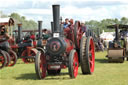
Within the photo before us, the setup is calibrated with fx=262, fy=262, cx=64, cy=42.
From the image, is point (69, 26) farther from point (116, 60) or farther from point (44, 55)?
point (116, 60)

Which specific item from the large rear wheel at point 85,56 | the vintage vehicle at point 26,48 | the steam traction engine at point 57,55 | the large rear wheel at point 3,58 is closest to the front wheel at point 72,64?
the steam traction engine at point 57,55

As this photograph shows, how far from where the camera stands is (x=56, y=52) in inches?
273

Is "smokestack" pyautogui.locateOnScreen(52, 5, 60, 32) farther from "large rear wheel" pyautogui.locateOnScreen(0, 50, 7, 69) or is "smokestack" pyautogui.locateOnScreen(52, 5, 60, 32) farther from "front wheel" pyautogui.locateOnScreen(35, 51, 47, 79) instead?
"large rear wheel" pyautogui.locateOnScreen(0, 50, 7, 69)

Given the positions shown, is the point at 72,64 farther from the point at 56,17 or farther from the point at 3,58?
the point at 3,58

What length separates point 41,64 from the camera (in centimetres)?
705

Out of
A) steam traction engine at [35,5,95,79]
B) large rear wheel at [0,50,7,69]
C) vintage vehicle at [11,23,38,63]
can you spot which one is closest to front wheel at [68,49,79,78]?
steam traction engine at [35,5,95,79]

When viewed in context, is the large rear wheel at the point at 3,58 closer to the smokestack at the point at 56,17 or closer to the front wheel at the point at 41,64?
the front wheel at the point at 41,64

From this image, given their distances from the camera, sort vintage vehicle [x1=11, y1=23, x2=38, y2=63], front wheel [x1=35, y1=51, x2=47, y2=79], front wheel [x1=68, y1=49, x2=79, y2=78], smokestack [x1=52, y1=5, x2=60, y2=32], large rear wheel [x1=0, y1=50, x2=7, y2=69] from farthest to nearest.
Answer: vintage vehicle [x1=11, y1=23, x2=38, y2=63] < large rear wheel [x1=0, y1=50, x2=7, y2=69] < smokestack [x1=52, y1=5, x2=60, y2=32] < front wheel [x1=35, y1=51, x2=47, y2=79] < front wheel [x1=68, y1=49, x2=79, y2=78]

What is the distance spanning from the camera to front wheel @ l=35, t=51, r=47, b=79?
22.1 feet

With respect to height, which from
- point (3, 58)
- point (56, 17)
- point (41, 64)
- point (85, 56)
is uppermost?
point (56, 17)

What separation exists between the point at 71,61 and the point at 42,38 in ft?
27.4

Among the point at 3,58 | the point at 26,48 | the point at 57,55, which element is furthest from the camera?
the point at 26,48

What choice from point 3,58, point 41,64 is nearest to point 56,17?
point 41,64

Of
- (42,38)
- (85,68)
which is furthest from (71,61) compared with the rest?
(42,38)
